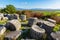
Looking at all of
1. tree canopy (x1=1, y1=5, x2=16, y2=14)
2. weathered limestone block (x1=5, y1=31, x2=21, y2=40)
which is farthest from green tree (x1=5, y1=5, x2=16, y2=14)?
weathered limestone block (x1=5, y1=31, x2=21, y2=40)

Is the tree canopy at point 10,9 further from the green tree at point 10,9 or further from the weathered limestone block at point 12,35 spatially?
the weathered limestone block at point 12,35

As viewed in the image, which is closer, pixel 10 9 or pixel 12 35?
pixel 12 35

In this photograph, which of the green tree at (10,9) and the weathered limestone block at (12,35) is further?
the green tree at (10,9)

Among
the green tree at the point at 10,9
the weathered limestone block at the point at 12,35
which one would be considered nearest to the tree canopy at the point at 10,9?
the green tree at the point at 10,9

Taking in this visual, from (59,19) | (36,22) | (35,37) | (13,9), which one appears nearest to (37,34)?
(35,37)

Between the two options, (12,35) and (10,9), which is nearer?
(12,35)

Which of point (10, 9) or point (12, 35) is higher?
point (12, 35)

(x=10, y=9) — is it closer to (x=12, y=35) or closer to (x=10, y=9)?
(x=10, y=9)

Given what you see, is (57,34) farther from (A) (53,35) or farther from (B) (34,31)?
(B) (34,31)

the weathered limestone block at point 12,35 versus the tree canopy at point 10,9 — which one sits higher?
the weathered limestone block at point 12,35

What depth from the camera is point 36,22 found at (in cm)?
1455

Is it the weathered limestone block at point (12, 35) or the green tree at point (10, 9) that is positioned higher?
the weathered limestone block at point (12, 35)

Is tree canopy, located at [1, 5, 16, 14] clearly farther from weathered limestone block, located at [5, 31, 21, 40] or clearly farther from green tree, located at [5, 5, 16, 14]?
weathered limestone block, located at [5, 31, 21, 40]

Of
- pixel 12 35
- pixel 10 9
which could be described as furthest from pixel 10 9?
pixel 12 35
